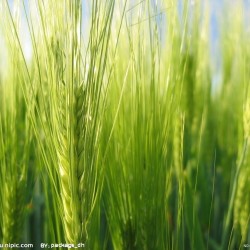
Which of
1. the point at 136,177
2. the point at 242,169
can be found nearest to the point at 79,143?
the point at 136,177

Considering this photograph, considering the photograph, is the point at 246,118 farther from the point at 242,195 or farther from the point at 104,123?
the point at 104,123

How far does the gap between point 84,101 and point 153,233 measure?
0.27 m

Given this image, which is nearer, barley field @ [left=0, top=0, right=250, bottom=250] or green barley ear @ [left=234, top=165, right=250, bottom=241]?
barley field @ [left=0, top=0, right=250, bottom=250]

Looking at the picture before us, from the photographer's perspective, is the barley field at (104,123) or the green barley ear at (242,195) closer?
the barley field at (104,123)

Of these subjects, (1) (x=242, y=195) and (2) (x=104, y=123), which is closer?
(2) (x=104, y=123)

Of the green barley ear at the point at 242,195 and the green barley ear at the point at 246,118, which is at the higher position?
the green barley ear at the point at 246,118

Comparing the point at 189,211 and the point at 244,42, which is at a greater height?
the point at 244,42

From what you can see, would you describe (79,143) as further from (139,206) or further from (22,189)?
(22,189)

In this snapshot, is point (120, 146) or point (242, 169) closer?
point (120, 146)

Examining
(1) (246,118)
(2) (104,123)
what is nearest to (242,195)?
(1) (246,118)

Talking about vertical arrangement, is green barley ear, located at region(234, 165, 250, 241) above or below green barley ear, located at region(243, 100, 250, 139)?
below

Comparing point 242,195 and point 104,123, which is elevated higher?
point 104,123

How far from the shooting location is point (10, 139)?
986 millimetres

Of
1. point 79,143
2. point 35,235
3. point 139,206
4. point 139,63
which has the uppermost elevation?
point 139,63
